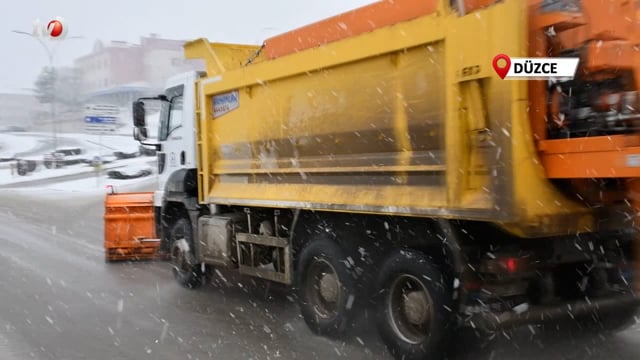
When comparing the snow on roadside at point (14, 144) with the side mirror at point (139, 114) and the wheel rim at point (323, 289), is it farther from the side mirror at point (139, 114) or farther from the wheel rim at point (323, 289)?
the wheel rim at point (323, 289)

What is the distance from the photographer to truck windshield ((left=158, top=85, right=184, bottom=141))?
29.1ft

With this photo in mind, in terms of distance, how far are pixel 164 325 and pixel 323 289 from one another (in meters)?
1.75

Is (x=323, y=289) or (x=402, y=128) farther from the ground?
(x=402, y=128)

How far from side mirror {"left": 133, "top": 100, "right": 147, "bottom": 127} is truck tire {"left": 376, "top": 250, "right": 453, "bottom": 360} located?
4960mm

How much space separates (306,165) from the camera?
6395 mm

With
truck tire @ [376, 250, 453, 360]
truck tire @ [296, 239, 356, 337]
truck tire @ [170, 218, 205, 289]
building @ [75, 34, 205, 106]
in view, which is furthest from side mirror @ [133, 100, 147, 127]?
building @ [75, 34, 205, 106]

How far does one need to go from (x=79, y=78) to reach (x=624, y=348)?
415 ft

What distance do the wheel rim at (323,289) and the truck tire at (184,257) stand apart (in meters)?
2.60

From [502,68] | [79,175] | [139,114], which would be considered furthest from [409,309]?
[79,175]

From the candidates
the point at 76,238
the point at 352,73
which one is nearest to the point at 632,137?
the point at 352,73

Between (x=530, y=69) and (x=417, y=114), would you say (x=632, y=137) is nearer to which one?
(x=530, y=69)

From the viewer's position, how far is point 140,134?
958 cm

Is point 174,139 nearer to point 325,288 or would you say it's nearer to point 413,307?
point 325,288

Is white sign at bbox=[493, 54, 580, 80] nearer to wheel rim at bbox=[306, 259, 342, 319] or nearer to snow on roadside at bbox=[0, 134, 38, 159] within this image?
wheel rim at bbox=[306, 259, 342, 319]
